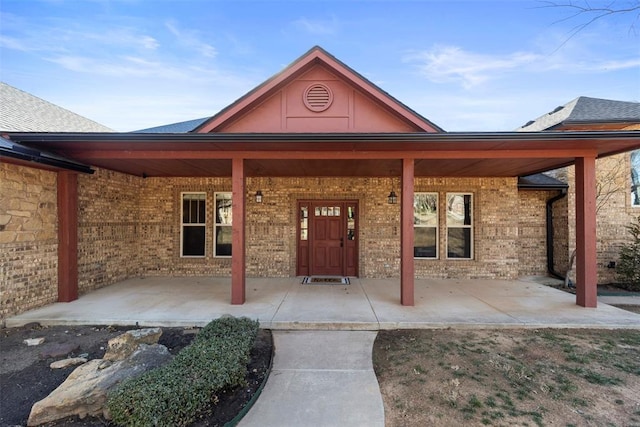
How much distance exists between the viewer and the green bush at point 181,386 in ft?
7.94

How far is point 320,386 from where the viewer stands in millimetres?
3238

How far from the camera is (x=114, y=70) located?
29.6 feet

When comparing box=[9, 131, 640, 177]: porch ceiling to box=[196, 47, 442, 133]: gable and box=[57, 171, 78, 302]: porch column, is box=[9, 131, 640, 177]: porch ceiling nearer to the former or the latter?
box=[57, 171, 78, 302]: porch column

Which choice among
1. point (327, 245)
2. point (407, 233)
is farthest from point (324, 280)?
point (407, 233)

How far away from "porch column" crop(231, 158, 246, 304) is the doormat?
220 cm

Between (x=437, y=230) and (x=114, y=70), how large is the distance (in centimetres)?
1065

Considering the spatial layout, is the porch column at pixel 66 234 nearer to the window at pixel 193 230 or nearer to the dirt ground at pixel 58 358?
the dirt ground at pixel 58 358

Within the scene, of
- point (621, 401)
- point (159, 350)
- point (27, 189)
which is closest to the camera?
point (621, 401)

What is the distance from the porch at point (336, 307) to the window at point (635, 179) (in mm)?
3847

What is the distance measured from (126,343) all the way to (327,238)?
18.6 ft

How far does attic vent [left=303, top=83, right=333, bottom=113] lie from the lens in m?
6.71

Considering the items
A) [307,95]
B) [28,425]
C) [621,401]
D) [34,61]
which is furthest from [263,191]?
[621,401]

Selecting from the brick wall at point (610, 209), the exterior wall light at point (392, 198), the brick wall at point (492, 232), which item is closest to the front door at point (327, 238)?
the exterior wall light at point (392, 198)

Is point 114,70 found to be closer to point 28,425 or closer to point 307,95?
point 307,95
